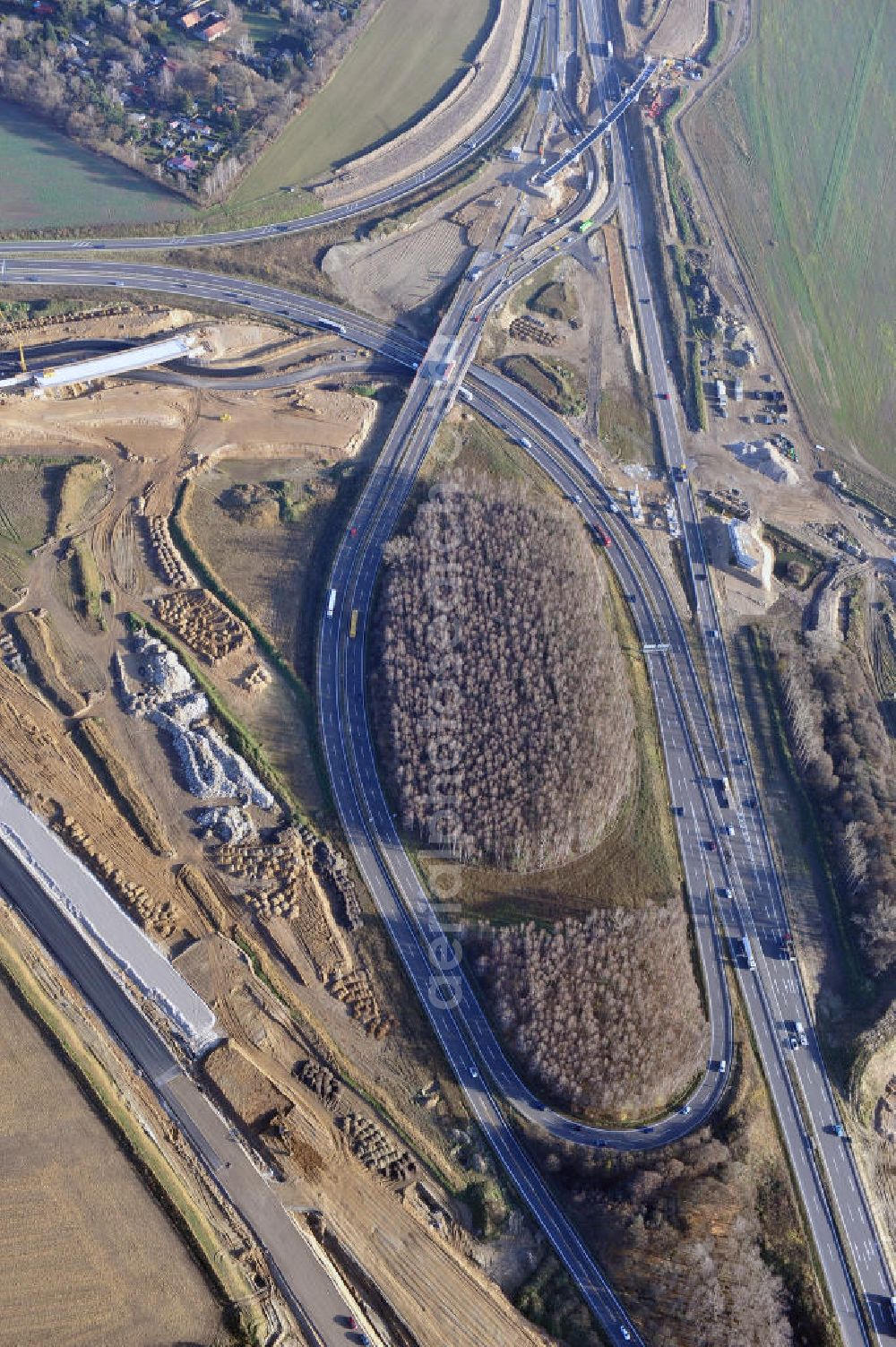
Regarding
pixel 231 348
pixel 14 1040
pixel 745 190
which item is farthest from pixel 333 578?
pixel 745 190

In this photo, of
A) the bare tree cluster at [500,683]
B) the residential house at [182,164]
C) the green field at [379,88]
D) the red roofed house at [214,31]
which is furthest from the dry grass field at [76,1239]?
the red roofed house at [214,31]

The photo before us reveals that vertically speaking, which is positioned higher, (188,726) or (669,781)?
(669,781)

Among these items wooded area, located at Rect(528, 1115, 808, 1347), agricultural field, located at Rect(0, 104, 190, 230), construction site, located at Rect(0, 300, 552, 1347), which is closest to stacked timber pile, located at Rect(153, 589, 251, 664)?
construction site, located at Rect(0, 300, 552, 1347)

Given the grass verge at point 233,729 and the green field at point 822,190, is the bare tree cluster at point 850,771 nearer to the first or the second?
the green field at point 822,190

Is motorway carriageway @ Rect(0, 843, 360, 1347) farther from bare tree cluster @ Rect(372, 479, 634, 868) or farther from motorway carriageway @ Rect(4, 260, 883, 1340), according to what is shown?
motorway carriageway @ Rect(4, 260, 883, 1340)

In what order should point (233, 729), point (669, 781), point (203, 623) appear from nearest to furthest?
point (233, 729) < point (669, 781) < point (203, 623)

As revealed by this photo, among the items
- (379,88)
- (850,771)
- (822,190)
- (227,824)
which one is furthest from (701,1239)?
(379,88)

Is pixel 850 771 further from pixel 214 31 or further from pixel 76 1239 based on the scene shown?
pixel 214 31

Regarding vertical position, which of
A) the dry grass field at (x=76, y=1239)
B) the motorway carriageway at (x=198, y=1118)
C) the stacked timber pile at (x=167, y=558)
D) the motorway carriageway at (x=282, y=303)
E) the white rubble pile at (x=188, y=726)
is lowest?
the dry grass field at (x=76, y=1239)
